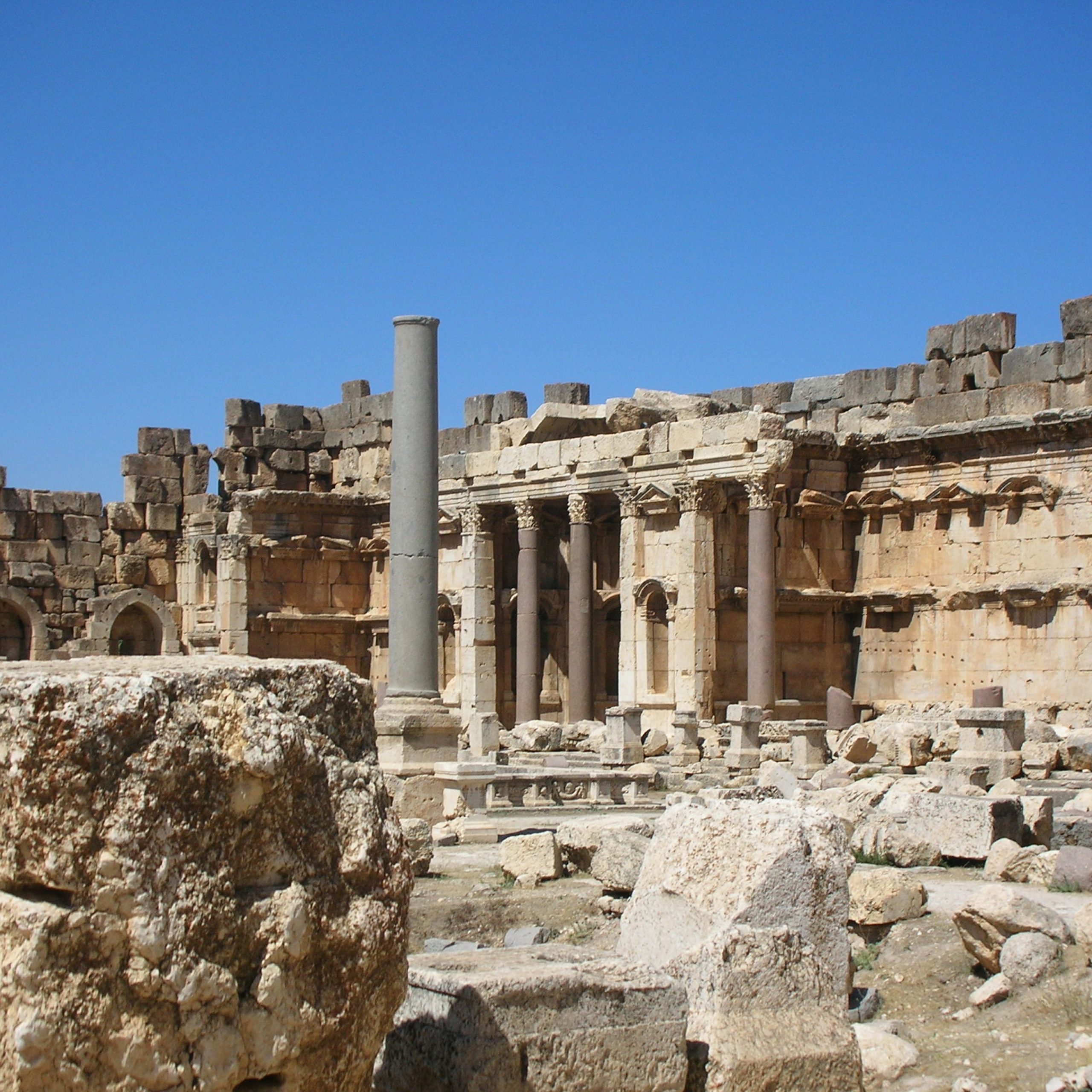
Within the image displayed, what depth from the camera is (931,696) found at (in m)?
26.4

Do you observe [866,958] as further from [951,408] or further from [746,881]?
[951,408]

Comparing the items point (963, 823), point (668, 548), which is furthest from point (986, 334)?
point (963, 823)

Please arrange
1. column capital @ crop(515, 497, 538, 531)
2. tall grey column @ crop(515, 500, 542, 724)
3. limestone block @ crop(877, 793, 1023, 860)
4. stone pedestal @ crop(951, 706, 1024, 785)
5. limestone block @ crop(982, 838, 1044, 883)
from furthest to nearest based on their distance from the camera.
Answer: column capital @ crop(515, 497, 538, 531)
tall grey column @ crop(515, 500, 542, 724)
stone pedestal @ crop(951, 706, 1024, 785)
limestone block @ crop(877, 793, 1023, 860)
limestone block @ crop(982, 838, 1044, 883)

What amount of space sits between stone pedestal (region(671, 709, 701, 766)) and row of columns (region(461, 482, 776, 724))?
189 cm

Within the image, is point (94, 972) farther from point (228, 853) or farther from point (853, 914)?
point (853, 914)

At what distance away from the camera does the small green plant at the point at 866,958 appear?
980 centimetres

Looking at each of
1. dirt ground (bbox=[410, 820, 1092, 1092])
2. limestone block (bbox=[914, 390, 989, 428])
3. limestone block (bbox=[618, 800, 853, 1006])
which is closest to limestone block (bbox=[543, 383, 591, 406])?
limestone block (bbox=[914, 390, 989, 428])

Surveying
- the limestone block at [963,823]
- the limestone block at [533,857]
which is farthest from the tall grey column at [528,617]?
the limestone block at [963,823]

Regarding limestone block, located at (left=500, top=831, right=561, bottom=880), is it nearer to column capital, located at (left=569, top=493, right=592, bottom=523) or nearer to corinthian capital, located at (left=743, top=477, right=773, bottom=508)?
corinthian capital, located at (left=743, top=477, right=773, bottom=508)

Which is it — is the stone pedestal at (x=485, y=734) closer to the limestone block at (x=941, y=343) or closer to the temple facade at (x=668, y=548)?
the temple facade at (x=668, y=548)

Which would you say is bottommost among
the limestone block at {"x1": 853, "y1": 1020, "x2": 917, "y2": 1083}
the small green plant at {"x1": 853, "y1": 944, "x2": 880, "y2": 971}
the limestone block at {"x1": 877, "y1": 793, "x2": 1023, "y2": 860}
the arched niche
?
the limestone block at {"x1": 853, "y1": 1020, "x2": 917, "y2": 1083}

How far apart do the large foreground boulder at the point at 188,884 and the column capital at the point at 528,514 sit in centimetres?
2350

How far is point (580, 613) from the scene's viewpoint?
28.1 m

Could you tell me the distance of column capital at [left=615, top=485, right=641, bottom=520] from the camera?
27031 millimetres
